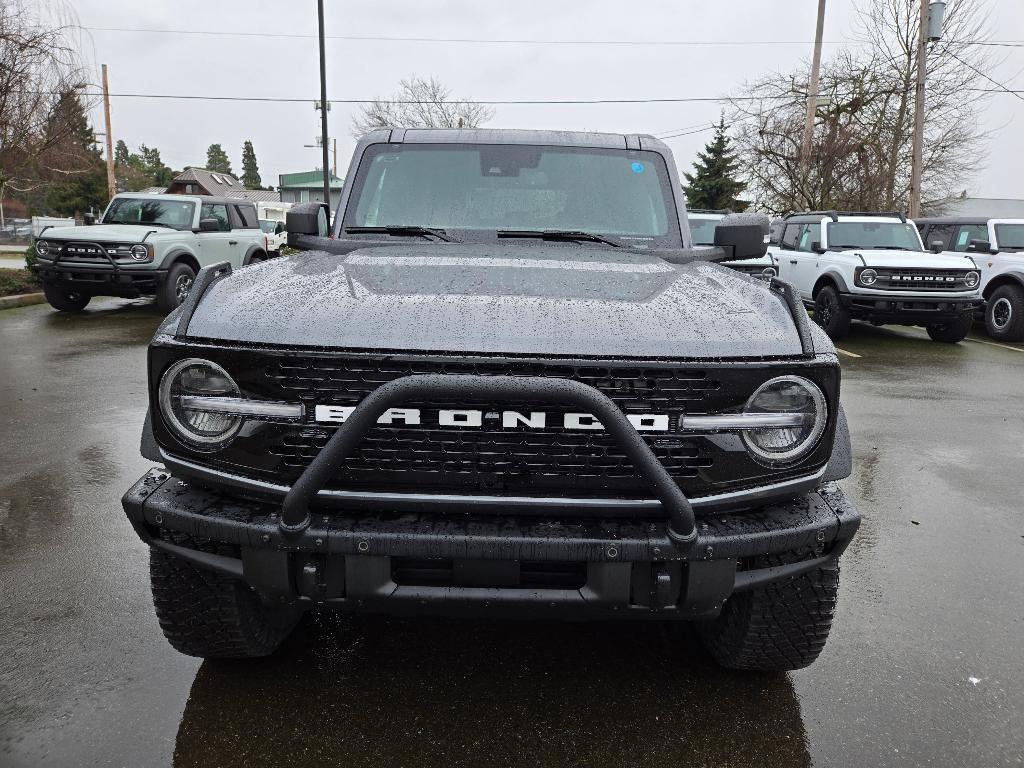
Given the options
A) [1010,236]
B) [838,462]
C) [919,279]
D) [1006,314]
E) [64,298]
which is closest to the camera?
[838,462]

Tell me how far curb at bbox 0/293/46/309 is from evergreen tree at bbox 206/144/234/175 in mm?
127683

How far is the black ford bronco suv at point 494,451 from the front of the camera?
185 centimetres

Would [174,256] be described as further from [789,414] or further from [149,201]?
[789,414]

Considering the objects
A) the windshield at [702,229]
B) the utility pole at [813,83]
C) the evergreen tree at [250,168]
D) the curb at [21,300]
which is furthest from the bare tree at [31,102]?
the evergreen tree at [250,168]

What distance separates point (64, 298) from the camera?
11805 millimetres

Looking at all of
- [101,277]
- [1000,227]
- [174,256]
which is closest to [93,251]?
[101,277]

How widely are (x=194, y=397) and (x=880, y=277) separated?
10.0 m

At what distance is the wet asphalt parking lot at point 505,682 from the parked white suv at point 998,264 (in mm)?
8836

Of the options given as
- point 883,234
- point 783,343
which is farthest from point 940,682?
point 883,234

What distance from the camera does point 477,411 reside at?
189 cm

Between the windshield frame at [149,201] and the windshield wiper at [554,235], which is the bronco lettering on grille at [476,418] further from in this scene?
the windshield frame at [149,201]

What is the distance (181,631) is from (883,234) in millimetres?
11688

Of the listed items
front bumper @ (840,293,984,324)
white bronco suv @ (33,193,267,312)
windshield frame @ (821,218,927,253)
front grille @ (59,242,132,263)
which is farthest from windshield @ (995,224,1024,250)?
front grille @ (59,242,132,263)

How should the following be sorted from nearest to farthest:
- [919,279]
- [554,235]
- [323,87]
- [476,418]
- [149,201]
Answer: [476,418] < [554,235] < [919,279] < [149,201] < [323,87]
